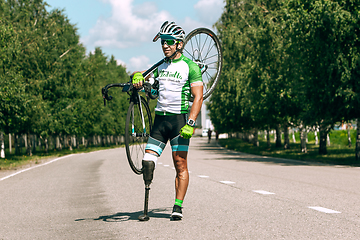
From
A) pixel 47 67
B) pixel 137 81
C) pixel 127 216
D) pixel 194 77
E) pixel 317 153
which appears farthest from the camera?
pixel 47 67

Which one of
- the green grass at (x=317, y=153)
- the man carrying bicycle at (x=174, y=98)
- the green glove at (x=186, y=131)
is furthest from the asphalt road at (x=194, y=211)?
the green grass at (x=317, y=153)

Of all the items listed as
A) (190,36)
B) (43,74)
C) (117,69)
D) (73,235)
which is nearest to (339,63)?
(190,36)

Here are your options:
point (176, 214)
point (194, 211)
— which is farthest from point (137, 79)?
point (194, 211)

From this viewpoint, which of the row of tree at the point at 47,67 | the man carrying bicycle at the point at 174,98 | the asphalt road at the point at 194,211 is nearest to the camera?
the asphalt road at the point at 194,211

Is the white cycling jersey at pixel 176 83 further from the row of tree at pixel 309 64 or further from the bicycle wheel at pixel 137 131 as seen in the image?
the row of tree at pixel 309 64

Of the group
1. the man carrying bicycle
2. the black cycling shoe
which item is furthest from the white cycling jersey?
the black cycling shoe

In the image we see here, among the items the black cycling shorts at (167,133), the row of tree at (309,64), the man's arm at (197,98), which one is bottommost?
the black cycling shorts at (167,133)

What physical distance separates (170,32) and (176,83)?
0.62m

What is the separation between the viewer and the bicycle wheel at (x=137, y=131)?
18.9 ft

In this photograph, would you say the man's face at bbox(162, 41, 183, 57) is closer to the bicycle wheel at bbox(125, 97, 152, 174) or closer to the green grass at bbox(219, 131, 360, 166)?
the bicycle wheel at bbox(125, 97, 152, 174)

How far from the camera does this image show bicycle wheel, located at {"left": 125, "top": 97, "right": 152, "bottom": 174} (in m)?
5.75

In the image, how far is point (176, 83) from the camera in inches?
225

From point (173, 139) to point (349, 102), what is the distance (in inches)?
593

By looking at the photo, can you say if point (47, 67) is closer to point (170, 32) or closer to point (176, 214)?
point (170, 32)
